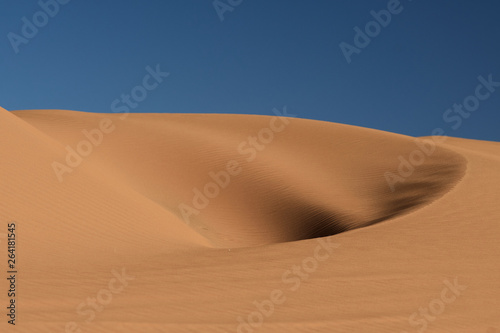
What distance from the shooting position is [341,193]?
68.4 ft

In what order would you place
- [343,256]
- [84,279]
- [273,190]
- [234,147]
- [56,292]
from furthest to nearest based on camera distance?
[234,147], [273,190], [343,256], [84,279], [56,292]

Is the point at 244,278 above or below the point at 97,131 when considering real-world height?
below

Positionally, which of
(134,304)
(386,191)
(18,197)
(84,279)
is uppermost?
(386,191)

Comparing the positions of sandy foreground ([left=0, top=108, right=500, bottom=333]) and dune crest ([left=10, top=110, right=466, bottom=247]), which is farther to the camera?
dune crest ([left=10, top=110, right=466, bottom=247])

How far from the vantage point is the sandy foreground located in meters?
7.38

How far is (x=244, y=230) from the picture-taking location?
62.6ft

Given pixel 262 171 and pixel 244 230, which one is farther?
pixel 262 171

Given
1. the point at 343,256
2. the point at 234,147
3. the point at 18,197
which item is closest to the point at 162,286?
the point at 343,256

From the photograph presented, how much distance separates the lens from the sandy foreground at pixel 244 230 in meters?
7.38

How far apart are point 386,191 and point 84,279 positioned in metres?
13.1

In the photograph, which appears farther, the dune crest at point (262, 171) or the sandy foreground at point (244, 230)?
the dune crest at point (262, 171)

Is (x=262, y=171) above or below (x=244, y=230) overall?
above

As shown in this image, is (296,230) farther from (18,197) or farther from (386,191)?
(18,197)

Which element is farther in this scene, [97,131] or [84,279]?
[97,131]
